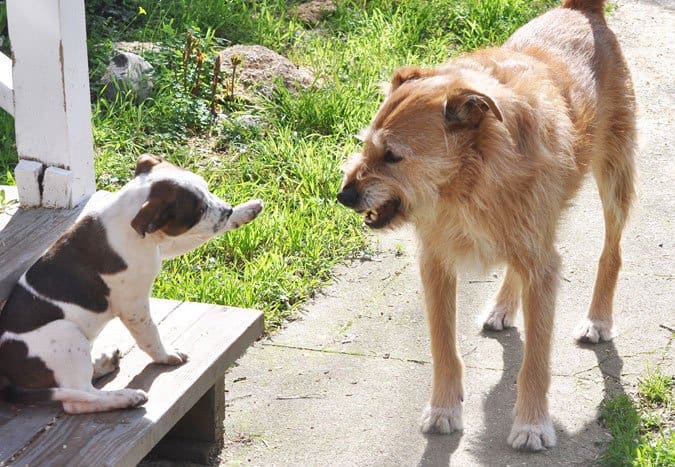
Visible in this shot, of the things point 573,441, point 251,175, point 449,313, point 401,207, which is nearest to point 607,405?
point 573,441

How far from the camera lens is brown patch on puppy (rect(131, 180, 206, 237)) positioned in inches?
122

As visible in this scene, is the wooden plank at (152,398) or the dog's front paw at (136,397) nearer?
the wooden plank at (152,398)

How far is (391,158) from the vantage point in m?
3.73

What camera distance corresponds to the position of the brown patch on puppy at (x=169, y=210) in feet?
10.2

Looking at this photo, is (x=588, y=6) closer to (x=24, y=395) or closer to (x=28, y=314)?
(x=28, y=314)

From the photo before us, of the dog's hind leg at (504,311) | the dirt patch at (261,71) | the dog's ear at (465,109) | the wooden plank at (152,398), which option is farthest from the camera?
the dirt patch at (261,71)

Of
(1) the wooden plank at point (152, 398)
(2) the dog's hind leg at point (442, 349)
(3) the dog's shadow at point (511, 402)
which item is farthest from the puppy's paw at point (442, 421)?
(1) the wooden plank at point (152, 398)

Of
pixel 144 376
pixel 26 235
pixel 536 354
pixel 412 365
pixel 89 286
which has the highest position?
pixel 89 286

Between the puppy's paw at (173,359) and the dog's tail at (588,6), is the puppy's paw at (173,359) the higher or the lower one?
the lower one

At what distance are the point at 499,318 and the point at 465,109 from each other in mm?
1472

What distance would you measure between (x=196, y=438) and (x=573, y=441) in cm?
148

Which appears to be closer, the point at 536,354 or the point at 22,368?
the point at 22,368

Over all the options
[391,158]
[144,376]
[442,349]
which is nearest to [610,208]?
[442,349]

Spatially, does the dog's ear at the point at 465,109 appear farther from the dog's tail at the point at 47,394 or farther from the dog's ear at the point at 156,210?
the dog's tail at the point at 47,394
